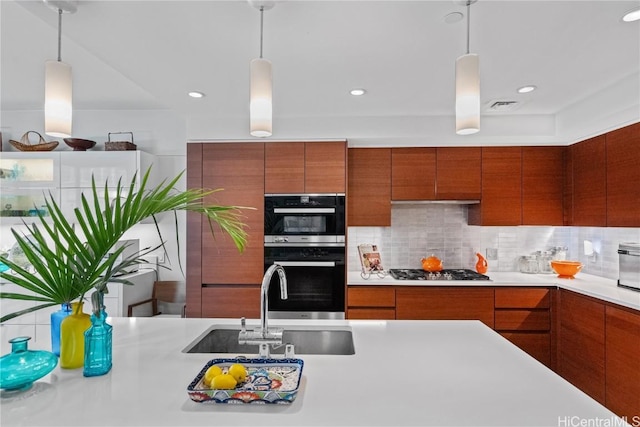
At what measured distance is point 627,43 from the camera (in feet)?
6.48

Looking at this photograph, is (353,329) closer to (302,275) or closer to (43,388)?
(43,388)

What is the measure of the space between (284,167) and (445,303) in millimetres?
1849

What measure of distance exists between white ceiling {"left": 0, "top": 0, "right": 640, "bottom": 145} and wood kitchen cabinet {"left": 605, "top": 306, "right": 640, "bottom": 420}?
136 cm

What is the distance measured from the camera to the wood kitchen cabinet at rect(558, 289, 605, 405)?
2.61 m

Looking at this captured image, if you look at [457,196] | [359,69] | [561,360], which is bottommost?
[561,360]

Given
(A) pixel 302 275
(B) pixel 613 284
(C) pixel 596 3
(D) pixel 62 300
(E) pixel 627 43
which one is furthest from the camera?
(A) pixel 302 275

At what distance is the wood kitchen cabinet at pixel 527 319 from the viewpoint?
314 cm

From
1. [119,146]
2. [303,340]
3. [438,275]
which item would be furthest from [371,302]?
[119,146]

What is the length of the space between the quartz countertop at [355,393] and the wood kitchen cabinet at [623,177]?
73.4 inches

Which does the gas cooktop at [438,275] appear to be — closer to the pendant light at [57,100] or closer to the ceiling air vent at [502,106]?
the ceiling air vent at [502,106]

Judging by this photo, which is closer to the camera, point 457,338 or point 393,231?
point 457,338

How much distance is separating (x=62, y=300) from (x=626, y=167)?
136 inches

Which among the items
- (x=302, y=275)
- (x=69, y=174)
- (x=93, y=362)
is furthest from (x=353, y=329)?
(x=69, y=174)

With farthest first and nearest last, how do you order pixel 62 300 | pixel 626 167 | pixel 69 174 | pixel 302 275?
pixel 69 174
pixel 302 275
pixel 626 167
pixel 62 300
